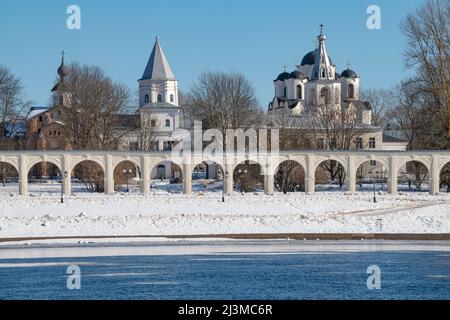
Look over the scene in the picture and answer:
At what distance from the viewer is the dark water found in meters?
24.9

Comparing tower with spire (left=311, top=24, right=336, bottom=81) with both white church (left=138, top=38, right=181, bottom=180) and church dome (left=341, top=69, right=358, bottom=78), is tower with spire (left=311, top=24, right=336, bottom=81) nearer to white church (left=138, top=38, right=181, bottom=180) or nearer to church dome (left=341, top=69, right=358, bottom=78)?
church dome (left=341, top=69, right=358, bottom=78)

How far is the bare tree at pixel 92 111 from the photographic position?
73625 mm

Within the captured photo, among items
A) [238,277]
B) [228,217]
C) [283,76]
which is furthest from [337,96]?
[238,277]

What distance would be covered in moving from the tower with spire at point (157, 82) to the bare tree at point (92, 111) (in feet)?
34.0

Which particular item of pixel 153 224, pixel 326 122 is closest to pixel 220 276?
pixel 153 224

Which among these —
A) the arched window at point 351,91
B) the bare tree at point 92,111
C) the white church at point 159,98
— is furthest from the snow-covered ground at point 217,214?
the arched window at point 351,91

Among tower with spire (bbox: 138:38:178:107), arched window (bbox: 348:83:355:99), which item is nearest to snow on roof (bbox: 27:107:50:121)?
tower with spire (bbox: 138:38:178:107)

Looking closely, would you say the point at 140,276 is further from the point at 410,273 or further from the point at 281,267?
the point at 410,273

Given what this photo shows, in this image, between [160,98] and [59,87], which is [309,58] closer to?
[160,98]

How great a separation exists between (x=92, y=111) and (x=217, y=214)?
100 ft

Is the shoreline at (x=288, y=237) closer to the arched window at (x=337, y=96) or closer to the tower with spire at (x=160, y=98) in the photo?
the tower with spire at (x=160, y=98)

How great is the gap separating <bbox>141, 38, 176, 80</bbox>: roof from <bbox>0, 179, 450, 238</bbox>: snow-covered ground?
34.2 m

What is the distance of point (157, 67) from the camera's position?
9006 centimetres
